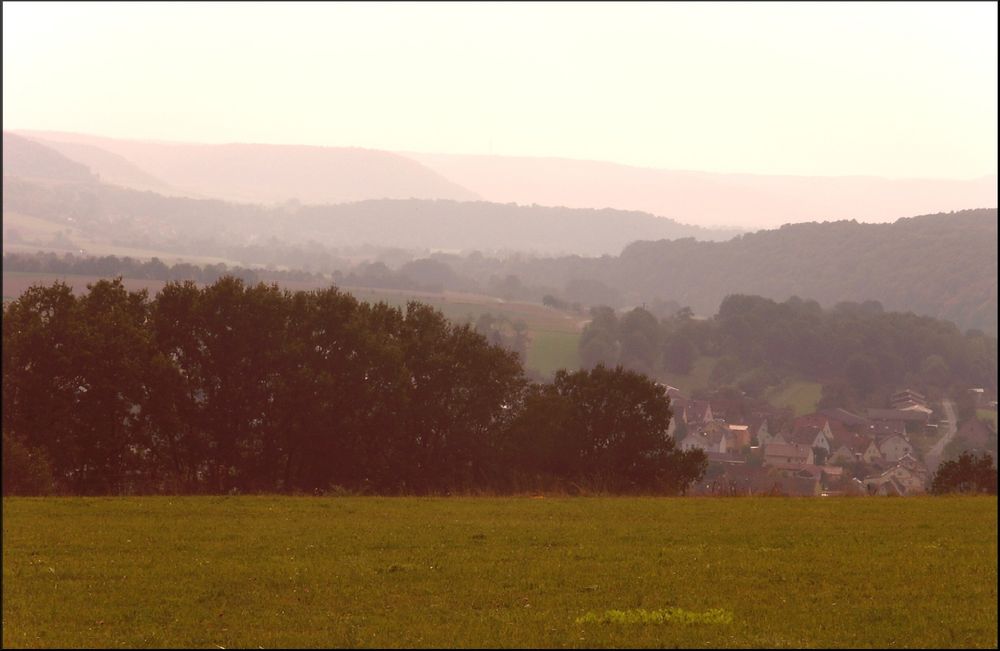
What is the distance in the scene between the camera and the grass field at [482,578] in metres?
9.69

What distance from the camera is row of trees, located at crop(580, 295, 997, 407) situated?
9100cm

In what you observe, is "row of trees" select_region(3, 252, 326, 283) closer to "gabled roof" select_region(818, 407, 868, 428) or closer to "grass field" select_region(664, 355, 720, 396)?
"grass field" select_region(664, 355, 720, 396)

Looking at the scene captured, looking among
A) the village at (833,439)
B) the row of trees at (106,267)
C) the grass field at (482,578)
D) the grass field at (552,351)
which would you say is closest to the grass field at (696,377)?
the grass field at (552,351)

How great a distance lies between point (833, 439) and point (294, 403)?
4797 centimetres

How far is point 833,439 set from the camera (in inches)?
2756

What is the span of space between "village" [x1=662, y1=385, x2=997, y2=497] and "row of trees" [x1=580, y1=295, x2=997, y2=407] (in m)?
4.96

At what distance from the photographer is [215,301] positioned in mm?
33969

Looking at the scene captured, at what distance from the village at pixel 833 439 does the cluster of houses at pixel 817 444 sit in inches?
2.3

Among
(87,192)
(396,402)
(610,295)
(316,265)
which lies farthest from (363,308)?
(610,295)

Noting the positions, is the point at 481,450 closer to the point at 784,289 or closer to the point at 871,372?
the point at 871,372

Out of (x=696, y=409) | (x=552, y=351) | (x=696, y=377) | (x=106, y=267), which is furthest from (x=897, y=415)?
(x=106, y=267)

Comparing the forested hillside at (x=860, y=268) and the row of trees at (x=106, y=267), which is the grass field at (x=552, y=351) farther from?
the row of trees at (x=106, y=267)

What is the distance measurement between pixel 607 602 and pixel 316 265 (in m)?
123

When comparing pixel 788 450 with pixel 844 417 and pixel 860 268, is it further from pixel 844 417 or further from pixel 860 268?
pixel 860 268
